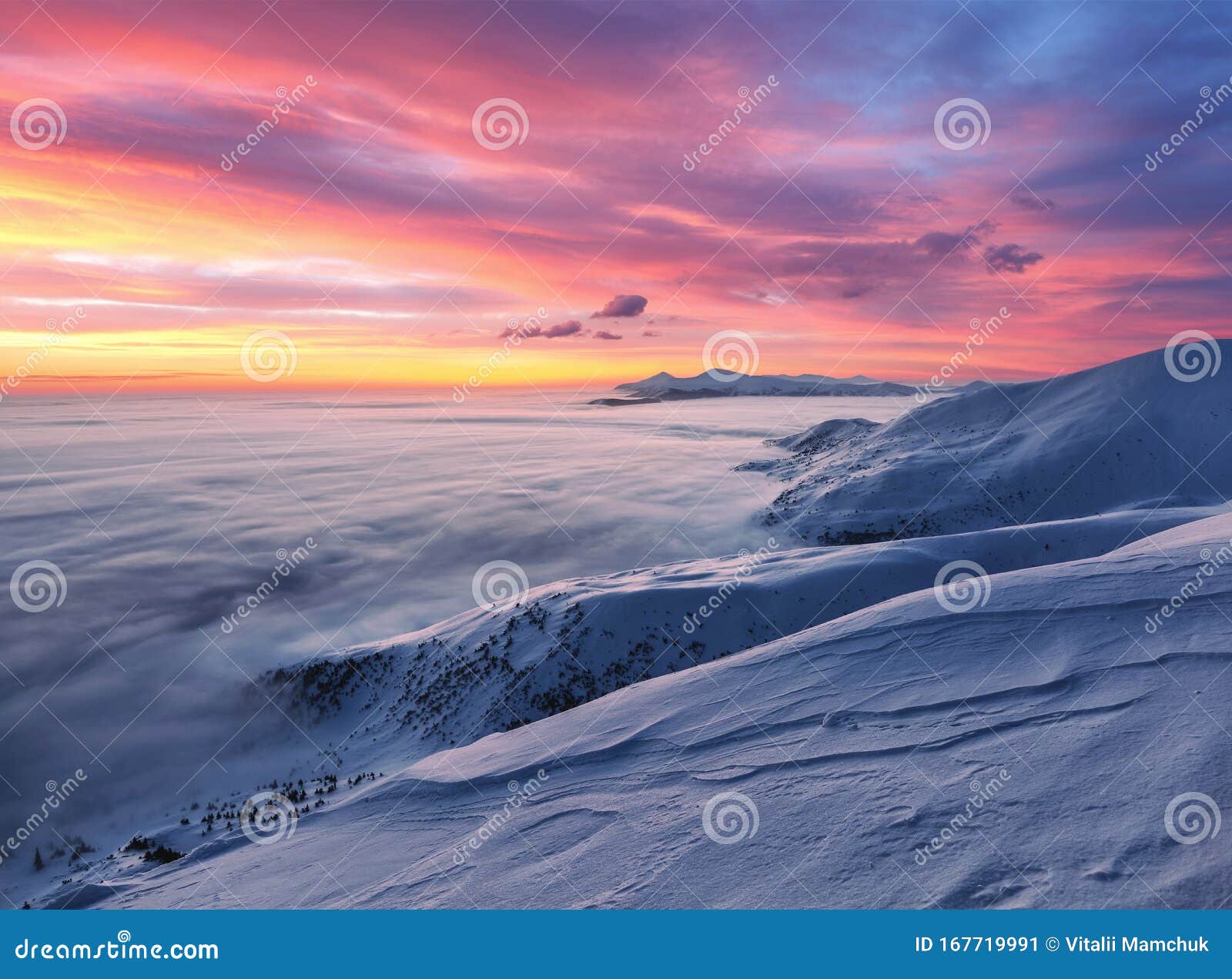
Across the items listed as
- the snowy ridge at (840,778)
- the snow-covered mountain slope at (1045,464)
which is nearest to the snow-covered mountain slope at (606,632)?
the snowy ridge at (840,778)

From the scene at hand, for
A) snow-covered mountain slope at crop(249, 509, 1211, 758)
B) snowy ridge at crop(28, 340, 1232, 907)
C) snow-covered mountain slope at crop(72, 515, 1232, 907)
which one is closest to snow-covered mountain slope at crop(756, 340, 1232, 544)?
snow-covered mountain slope at crop(249, 509, 1211, 758)

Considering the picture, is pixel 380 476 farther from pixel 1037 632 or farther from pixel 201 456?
pixel 1037 632

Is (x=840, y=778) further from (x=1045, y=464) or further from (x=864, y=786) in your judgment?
(x=1045, y=464)

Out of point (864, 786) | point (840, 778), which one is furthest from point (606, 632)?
point (864, 786)

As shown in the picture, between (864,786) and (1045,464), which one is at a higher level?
(1045,464)

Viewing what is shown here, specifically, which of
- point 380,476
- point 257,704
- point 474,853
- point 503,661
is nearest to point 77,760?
point 257,704

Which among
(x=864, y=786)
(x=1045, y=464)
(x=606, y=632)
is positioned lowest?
(x=864, y=786)
